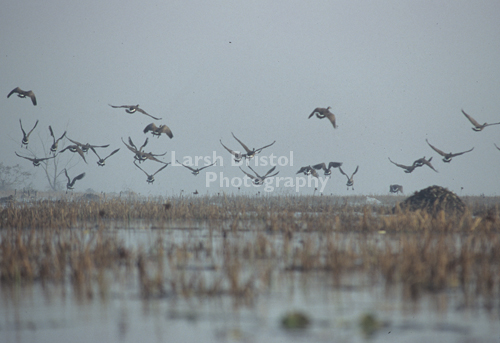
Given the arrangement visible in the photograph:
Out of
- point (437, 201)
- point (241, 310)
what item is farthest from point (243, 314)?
point (437, 201)

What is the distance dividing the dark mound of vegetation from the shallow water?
39.9 ft

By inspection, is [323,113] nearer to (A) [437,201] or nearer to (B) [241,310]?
(A) [437,201]

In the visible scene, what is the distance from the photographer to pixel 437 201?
18156 millimetres

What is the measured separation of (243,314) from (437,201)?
45.9ft

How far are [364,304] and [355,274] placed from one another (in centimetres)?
155

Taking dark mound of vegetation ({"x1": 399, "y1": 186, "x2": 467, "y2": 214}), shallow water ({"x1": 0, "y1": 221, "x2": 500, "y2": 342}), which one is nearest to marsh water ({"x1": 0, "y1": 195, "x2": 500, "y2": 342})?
shallow water ({"x1": 0, "y1": 221, "x2": 500, "y2": 342})

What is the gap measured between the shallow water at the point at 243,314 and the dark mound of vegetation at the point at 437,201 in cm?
1217

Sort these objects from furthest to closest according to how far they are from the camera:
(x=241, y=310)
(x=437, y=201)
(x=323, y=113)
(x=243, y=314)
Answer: (x=323, y=113) < (x=437, y=201) < (x=241, y=310) < (x=243, y=314)

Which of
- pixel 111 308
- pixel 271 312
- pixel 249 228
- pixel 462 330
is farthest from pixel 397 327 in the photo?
pixel 249 228

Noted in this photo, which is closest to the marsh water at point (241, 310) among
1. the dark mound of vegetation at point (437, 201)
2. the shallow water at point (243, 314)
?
the shallow water at point (243, 314)

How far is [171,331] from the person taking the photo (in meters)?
5.45

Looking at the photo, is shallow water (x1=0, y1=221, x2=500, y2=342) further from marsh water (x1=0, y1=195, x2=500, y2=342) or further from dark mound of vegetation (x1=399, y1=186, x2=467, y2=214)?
dark mound of vegetation (x1=399, y1=186, x2=467, y2=214)

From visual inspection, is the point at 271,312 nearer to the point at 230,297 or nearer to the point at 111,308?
the point at 230,297

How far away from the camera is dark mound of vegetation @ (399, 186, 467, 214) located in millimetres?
18484
